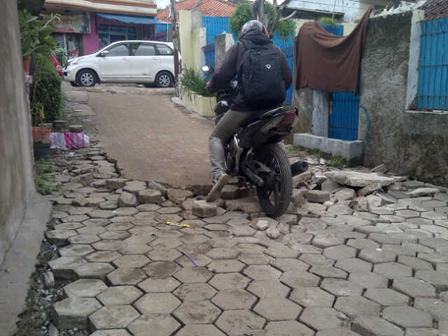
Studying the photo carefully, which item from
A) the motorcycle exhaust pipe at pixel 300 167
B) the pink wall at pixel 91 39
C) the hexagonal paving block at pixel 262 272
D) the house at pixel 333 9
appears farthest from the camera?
the house at pixel 333 9

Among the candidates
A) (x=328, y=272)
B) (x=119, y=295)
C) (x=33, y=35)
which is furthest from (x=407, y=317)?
(x=33, y=35)

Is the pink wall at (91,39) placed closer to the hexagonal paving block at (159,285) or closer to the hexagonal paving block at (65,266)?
the hexagonal paving block at (65,266)

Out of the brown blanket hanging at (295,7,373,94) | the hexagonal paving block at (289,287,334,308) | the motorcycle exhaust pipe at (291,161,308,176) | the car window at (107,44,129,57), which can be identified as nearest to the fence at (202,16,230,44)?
the car window at (107,44,129,57)

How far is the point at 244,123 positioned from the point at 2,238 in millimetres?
2407

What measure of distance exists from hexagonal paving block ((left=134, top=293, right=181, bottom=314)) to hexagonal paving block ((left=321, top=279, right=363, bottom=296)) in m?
0.99

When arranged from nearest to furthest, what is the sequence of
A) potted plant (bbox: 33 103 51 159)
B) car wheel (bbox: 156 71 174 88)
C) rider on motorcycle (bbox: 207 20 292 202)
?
rider on motorcycle (bbox: 207 20 292 202) < potted plant (bbox: 33 103 51 159) < car wheel (bbox: 156 71 174 88)

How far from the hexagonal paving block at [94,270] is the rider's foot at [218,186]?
4.90ft

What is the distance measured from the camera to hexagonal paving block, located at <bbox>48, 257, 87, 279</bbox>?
2.87 m

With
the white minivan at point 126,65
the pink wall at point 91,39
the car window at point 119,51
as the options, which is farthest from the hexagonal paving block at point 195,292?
the pink wall at point 91,39

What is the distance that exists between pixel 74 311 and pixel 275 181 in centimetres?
217

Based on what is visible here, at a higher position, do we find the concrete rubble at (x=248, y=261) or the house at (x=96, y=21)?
the house at (x=96, y=21)

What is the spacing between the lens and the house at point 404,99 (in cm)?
512

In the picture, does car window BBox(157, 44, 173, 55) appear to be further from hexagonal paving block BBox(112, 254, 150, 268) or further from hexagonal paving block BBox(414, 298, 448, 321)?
hexagonal paving block BBox(414, 298, 448, 321)

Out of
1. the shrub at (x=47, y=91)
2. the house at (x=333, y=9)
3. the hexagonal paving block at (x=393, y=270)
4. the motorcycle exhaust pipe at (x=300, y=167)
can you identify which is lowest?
the hexagonal paving block at (x=393, y=270)
